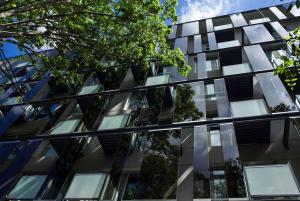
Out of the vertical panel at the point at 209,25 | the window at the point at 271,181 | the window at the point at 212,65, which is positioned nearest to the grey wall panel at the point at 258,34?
the window at the point at 212,65

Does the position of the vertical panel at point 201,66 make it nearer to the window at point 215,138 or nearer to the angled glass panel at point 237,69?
the angled glass panel at point 237,69

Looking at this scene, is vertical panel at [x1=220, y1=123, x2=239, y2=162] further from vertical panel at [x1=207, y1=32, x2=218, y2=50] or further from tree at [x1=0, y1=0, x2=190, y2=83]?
vertical panel at [x1=207, y1=32, x2=218, y2=50]

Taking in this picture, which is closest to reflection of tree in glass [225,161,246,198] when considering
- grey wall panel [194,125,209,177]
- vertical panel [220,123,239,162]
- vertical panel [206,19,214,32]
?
vertical panel [220,123,239,162]

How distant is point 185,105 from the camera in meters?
13.1

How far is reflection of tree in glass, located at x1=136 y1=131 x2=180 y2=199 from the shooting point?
9457 millimetres

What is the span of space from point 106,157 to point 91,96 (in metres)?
4.69

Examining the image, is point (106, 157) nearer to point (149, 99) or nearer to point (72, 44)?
point (149, 99)

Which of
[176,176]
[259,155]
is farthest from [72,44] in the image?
[259,155]

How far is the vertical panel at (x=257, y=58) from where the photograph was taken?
579 inches

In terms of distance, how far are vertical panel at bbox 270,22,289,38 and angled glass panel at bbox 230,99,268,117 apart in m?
8.72

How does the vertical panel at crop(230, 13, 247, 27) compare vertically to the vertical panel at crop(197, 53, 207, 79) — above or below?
above

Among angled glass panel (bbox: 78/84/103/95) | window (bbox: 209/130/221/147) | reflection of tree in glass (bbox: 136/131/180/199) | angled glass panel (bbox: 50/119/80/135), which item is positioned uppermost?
angled glass panel (bbox: 78/84/103/95)

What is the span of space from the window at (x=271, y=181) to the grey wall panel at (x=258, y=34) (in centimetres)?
1184

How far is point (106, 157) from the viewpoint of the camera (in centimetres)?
1184
